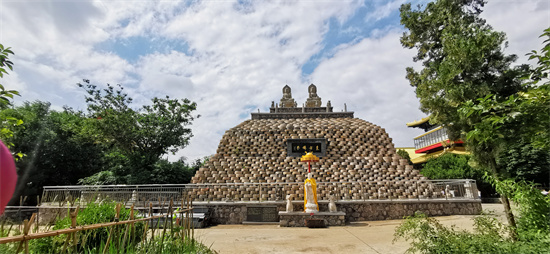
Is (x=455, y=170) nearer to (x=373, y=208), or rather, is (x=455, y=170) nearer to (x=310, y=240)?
(x=373, y=208)

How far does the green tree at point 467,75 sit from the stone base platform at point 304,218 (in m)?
4.70

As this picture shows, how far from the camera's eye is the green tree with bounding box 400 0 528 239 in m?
5.41

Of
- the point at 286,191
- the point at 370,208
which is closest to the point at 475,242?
the point at 370,208

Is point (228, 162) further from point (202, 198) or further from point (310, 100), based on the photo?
point (310, 100)

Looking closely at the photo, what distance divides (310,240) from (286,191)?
427 centimetres

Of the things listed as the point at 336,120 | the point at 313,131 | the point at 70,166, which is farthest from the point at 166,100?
the point at 336,120

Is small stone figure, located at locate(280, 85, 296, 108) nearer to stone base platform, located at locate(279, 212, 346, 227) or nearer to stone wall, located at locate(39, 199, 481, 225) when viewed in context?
stone wall, located at locate(39, 199, 481, 225)

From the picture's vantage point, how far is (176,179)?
50.6 ft

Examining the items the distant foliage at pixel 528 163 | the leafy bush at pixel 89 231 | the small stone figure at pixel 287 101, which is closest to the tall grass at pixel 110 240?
the leafy bush at pixel 89 231

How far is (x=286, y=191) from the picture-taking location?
36.6 ft

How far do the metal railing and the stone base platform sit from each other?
1312 millimetres

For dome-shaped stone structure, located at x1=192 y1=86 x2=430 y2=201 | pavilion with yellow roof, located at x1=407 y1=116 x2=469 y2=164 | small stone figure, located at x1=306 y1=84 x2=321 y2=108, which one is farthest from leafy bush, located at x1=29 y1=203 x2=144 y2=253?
pavilion with yellow roof, located at x1=407 y1=116 x2=469 y2=164

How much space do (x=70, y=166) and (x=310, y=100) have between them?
15375 millimetres

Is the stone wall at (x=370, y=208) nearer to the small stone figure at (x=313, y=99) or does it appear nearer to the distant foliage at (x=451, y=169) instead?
the distant foliage at (x=451, y=169)
